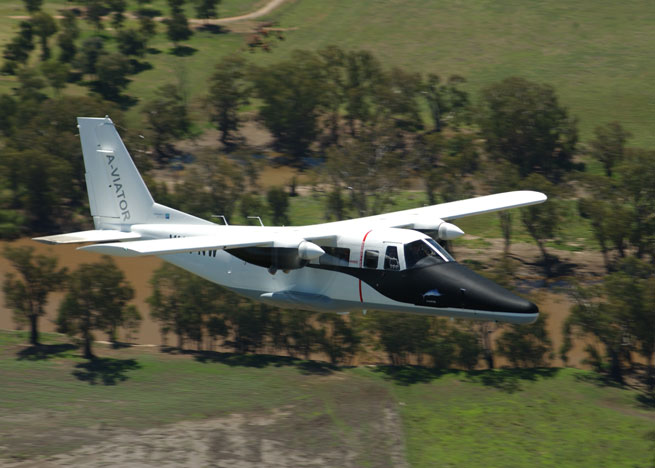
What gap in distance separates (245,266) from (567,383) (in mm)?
22492

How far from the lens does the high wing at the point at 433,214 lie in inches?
1457

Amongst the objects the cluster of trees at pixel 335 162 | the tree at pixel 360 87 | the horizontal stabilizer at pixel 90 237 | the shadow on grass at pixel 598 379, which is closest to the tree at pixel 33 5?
the cluster of trees at pixel 335 162

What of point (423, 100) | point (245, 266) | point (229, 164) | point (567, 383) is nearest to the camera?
point (245, 266)

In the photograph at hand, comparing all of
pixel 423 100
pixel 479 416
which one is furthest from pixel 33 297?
pixel 423 100

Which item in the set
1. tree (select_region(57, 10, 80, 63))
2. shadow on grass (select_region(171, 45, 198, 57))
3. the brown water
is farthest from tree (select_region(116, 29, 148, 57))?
the brown water

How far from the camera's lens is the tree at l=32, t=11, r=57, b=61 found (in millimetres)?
112750

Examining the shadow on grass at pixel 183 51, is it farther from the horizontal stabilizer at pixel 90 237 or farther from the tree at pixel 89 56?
the horizontal stabilizer at pixel 90 237

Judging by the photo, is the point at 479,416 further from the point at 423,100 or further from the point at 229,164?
the point at 423,100

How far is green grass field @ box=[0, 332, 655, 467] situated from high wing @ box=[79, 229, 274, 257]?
1077cm

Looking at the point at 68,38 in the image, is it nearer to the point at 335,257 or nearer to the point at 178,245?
the point at 178,245

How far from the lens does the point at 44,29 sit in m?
113

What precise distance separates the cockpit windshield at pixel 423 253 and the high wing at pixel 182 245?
210 inches

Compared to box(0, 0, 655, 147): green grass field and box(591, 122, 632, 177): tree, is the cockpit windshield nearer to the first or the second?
box(591, 122, 632, 177): tree

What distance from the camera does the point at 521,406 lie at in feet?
155
